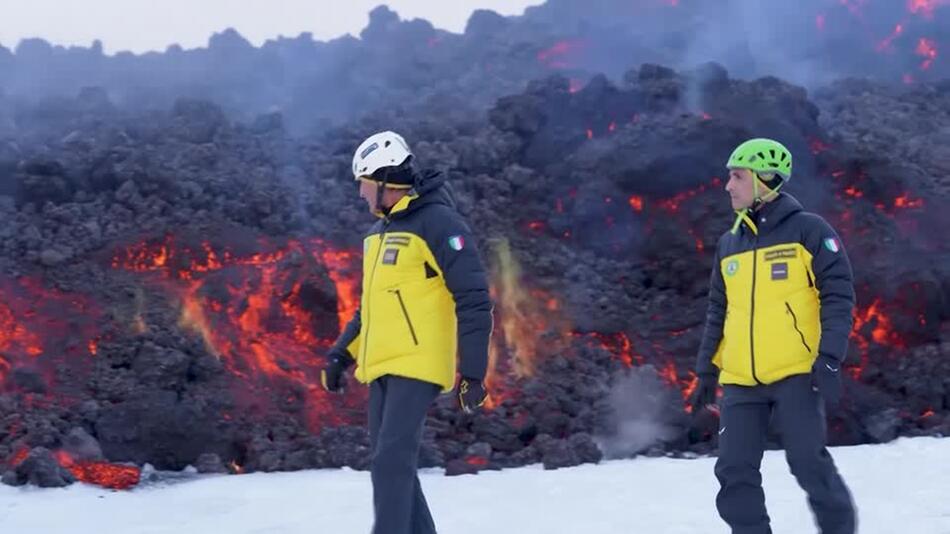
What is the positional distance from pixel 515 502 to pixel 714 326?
256cm

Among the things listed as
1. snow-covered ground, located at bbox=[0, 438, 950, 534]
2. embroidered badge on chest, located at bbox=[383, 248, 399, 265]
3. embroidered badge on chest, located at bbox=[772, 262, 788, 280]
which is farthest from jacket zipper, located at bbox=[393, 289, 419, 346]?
snow-covered ground, located at bbox=[0, 438, 950, 534]

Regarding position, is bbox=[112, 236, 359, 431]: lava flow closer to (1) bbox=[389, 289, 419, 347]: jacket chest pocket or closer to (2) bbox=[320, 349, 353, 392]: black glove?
(2) bbox=[320, 349, 353, 392]: black glove

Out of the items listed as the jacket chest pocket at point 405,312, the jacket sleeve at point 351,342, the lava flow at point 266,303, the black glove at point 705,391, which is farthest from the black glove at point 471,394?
the lava flow at point 266,303

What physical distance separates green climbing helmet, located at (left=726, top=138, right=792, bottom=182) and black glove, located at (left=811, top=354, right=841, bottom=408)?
101 cm

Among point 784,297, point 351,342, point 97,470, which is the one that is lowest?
point 97,470

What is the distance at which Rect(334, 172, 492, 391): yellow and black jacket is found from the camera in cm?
478

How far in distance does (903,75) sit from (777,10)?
9570mm

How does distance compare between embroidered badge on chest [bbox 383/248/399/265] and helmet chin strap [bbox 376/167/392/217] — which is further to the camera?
helmet chin strap [bbox 376/167/392/217]

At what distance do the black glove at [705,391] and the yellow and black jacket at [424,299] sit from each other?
142 centimetres

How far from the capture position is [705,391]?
5.59 meters

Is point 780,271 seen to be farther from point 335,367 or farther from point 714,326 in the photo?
point 335,367

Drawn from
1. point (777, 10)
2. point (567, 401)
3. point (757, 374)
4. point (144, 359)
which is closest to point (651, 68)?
point (567, 401)

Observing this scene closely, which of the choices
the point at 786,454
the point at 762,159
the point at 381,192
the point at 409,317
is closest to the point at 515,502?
the point at 786,454

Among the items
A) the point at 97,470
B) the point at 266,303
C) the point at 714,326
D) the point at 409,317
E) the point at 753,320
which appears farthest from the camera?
the point at 266,303
